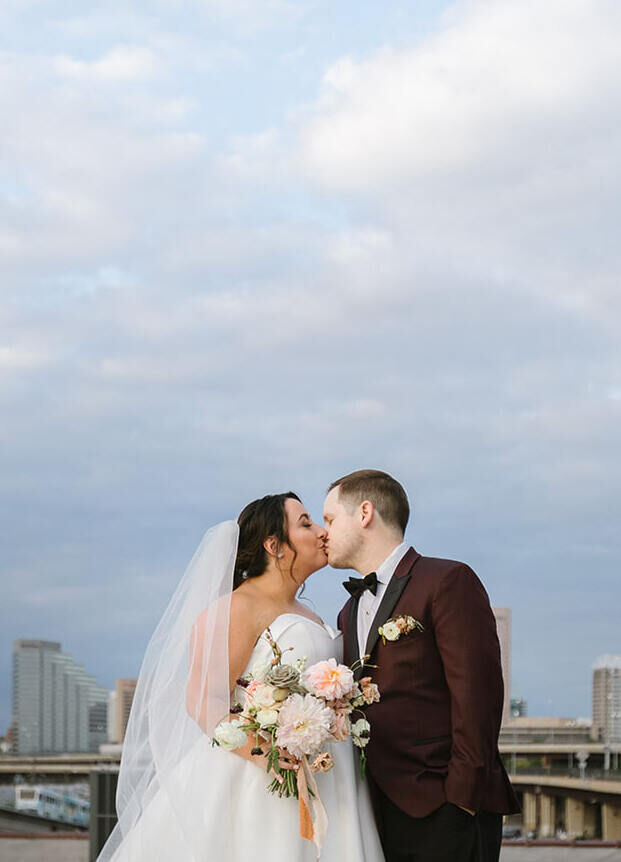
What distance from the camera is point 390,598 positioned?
4402 millimetres

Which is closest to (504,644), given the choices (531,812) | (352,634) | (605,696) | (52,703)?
(352,634)

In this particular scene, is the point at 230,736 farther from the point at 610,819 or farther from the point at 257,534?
the point at 610,819

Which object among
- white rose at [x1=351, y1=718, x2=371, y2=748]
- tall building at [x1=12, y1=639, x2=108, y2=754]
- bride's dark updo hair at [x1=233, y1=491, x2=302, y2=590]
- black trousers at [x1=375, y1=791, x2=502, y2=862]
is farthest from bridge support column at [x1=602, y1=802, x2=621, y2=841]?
tall building at [x1=12, y1=639, x2=108, y2=754]

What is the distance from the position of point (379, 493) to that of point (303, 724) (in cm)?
105

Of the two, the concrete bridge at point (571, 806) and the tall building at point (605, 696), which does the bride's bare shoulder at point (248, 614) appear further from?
the tall building at point (605, 696)

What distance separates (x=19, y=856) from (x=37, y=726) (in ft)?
445

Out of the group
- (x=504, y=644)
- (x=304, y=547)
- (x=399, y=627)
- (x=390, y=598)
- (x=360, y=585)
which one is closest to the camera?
(x=399, y=627)

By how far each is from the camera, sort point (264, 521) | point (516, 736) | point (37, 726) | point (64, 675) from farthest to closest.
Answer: point (64, 675) < point (37, 726) < point (516, 736) < point (264, 521)

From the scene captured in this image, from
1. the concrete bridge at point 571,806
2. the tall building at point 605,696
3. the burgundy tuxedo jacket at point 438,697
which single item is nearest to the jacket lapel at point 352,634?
the burgundy tuxedo jacket at point 438,697

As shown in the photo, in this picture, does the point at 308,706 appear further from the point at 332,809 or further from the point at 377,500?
the point at 377,500

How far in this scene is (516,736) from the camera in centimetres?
11794

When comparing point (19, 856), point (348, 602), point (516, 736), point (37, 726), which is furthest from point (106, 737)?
point (348, 602)

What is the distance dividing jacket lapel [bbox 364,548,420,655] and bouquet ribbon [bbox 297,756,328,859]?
54 centimetres

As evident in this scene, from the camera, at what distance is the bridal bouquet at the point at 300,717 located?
384 centimetres
